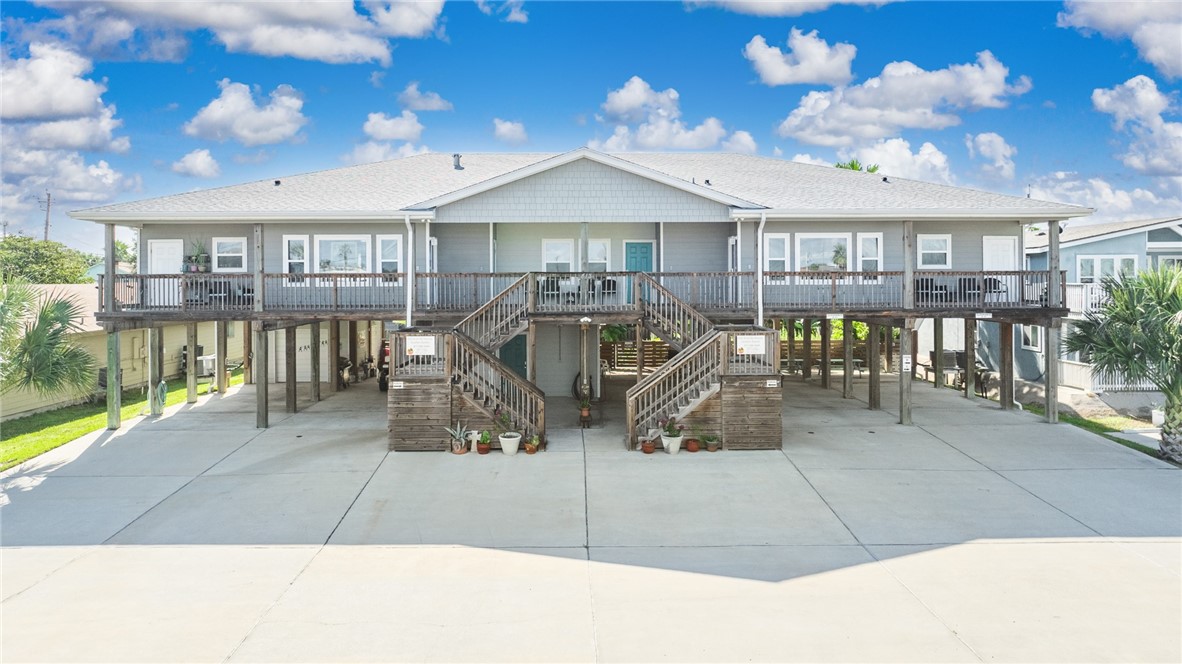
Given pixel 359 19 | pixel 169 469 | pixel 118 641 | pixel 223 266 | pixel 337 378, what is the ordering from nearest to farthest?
pixel 118 641 < pixel 169 469 < pixel 223 266 < pixel 337 378 < pixel 359 19

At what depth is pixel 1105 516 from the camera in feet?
32.2

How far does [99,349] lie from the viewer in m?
21.7

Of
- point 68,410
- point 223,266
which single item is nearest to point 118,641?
point 223,266

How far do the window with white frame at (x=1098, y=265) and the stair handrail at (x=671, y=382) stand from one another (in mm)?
16609

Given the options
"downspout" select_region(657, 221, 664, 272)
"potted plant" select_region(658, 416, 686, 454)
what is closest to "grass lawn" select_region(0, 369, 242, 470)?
"potted plant" select_region(658, 416, 686, 454)

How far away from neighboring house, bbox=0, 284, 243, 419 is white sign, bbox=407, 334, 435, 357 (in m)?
8.06

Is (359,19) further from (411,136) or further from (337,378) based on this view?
(411,136)

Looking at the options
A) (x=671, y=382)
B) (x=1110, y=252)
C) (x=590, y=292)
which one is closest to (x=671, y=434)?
(x=671, y=382)

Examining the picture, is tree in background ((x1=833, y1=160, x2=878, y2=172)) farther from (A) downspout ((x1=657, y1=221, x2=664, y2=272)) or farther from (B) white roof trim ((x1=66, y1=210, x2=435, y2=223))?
(B) white roof trim ((x1=66, y1=210, x2=435, y2=223))

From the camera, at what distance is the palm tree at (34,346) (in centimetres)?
1275

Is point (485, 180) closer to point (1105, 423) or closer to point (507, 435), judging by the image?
point (507, 435)

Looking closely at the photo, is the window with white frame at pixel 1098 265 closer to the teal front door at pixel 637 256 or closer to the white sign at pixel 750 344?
the teal front door at pixel 637 256

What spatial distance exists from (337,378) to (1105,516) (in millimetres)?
19956

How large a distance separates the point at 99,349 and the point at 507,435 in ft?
52.4
